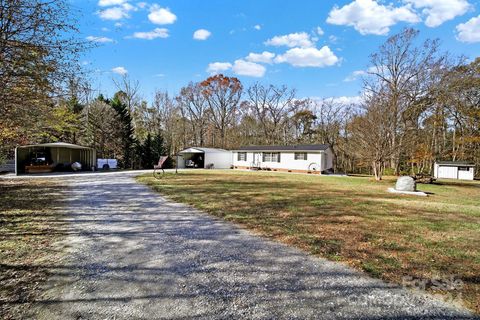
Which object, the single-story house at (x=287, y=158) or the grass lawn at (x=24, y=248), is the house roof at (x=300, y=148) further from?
the grass lawn at (x=24, y=248)

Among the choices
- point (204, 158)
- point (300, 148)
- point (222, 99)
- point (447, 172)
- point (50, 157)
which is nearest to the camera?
point (50, 157)

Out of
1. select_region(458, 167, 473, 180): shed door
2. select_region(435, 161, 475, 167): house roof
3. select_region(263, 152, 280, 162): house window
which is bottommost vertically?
select_region(458, 167, 473, 180): shed door

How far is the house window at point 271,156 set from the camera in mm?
24983

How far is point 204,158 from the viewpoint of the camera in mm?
27203

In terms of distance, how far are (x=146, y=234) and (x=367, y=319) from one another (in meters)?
3.44

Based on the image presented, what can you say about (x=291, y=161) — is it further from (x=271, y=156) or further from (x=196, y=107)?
(x=196, y=107)

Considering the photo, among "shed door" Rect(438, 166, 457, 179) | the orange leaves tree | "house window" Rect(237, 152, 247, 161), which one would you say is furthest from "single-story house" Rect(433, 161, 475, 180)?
the orange leaves tree

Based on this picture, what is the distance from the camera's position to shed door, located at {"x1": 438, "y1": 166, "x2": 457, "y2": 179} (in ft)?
73.3

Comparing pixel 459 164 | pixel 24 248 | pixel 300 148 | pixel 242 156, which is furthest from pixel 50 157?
pixel 459 164

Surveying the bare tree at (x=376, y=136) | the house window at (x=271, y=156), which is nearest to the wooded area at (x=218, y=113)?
the bare tree at (x=376, y=136)

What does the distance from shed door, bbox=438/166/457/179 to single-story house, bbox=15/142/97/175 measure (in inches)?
1211

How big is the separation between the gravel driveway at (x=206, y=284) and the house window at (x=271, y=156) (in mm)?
20956

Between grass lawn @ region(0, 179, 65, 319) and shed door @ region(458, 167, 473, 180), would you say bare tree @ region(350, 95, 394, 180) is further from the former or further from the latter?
grass lawn @ region(0, 179, 65, 319)

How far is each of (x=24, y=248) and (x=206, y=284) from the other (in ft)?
9.70
